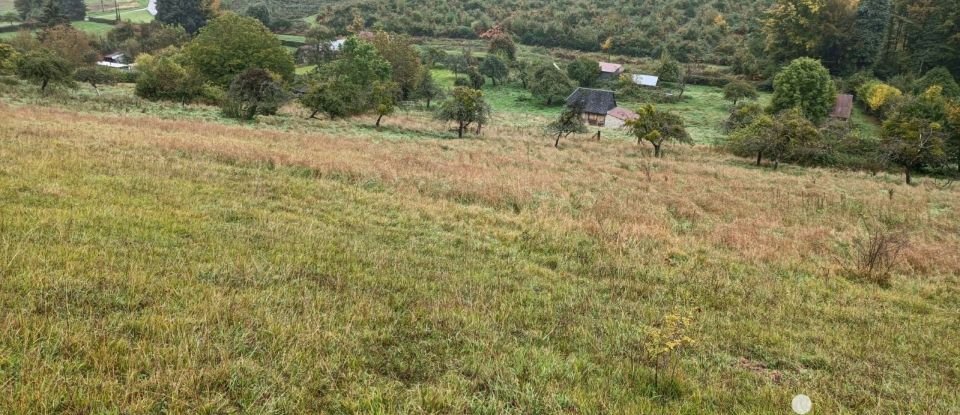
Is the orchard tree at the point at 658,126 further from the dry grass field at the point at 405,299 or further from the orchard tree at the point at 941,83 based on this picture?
the orchard tree at the point at 941,83

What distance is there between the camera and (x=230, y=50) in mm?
47938

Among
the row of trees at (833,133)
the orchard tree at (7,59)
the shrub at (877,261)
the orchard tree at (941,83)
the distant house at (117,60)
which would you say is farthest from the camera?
the distant house at (117,60)

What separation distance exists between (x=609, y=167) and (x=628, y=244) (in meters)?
15.1

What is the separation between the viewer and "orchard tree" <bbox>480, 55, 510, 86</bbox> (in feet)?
247

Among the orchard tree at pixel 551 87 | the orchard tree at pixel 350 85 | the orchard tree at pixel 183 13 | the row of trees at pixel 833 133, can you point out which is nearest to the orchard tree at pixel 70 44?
the orchard tree at pixel 183 13

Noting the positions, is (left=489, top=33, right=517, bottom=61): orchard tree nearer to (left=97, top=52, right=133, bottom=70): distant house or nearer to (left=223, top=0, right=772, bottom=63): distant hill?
Answer: (left=223, top=0, right=772, bottom=63): distant hill

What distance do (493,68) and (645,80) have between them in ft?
74.1

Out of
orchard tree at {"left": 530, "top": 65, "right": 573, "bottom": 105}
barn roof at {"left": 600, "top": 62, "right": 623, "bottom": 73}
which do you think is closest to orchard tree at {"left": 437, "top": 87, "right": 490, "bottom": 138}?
orchard tree at {"left": 530, "top": 65, "right": 573, "bottom": 105}

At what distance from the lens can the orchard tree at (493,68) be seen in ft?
247

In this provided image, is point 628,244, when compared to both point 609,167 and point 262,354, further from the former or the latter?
point 609,167

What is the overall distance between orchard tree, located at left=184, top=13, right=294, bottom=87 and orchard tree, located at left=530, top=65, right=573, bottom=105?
32.1 m

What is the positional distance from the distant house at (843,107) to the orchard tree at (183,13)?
9889cm

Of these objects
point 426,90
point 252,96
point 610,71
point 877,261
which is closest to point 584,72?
point 610,71

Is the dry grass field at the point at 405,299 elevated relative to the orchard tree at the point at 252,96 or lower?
lower
